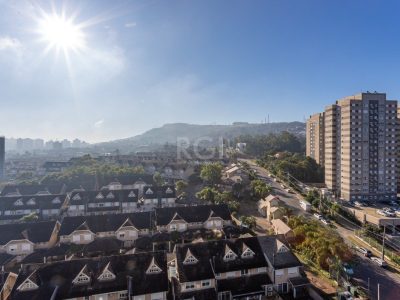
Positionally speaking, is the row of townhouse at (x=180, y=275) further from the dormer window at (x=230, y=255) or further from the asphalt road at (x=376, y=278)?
the asphalt road at (x=376, y=278)

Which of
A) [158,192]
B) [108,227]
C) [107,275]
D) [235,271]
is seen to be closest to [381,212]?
[235,271]

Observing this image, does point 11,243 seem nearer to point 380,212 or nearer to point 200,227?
point 200,227

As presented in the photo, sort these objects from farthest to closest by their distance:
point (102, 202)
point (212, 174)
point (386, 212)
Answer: point (212, 174) → point (386, 212) → point (102, 202)

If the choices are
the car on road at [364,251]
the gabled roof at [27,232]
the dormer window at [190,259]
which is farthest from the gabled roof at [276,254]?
the gabled roof at [27,232]

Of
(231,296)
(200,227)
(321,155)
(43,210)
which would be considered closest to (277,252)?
(231,296)

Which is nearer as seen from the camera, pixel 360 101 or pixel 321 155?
pixel 360 101

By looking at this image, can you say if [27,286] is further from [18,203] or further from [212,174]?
[212,174]

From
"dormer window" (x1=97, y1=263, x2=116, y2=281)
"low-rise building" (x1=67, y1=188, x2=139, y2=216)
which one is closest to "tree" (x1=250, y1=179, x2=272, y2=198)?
"low-rise building" (x1=67, y1=188, x2=139, y2=216)
